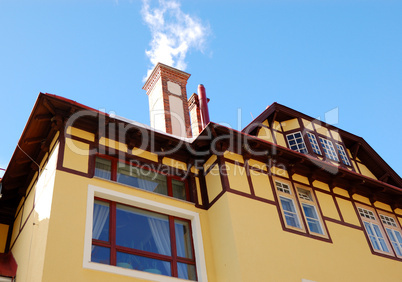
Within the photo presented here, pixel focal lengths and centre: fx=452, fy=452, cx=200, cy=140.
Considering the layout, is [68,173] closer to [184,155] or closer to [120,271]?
[120,271]

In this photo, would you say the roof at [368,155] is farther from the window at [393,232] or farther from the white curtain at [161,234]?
the white curtain at [161,234]

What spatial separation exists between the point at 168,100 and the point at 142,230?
6.50 meters

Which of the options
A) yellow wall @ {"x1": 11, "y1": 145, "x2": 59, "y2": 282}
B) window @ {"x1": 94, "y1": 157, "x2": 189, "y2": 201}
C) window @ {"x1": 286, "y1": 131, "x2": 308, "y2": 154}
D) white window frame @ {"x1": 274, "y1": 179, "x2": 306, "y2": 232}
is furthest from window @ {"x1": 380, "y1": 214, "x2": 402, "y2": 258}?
yellow wall @ {"x1": 11, "y1": 145, "x2": 59, "y2": 282}

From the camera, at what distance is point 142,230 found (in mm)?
10273

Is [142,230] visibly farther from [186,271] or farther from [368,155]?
[368,155]

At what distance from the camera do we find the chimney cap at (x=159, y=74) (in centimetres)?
1666

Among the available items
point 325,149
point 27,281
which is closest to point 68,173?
point 27,281

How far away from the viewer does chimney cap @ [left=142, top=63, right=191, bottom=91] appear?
16.7 m

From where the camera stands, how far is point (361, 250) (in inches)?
487

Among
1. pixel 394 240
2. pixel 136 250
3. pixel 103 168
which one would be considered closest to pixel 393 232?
pixel 394 240

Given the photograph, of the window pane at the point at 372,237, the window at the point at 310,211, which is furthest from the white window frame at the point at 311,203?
the window pane at the point at 372,237

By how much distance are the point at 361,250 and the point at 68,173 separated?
805 centimetres

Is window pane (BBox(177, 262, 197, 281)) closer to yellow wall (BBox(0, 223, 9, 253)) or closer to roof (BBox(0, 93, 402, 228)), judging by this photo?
roof (BBox(0, 93, 402, 228))

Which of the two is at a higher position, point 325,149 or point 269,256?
point 325,149
